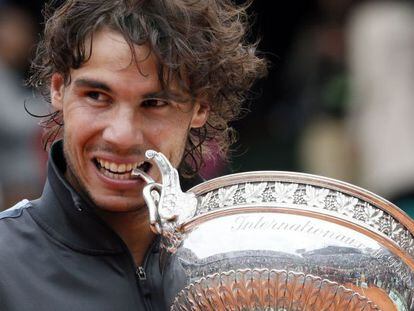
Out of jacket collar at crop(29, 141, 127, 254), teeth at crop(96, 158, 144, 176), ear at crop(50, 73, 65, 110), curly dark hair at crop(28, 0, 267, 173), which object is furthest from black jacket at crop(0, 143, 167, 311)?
curly dark hair at crop(28, 0, 267, 173)

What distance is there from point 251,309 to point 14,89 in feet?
14.3

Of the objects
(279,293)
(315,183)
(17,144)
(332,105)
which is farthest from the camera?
(332,105)

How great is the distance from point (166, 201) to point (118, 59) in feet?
1.47

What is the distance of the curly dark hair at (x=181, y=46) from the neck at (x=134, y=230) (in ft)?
1.17

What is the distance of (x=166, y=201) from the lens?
329 centimetres

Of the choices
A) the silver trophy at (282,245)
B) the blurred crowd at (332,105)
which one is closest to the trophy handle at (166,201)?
the silver trophy at (282,245)

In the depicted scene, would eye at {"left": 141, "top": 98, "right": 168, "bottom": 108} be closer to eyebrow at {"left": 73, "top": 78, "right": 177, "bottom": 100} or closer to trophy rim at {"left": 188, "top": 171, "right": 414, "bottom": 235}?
eyebrow at {"left": 73, "top": 78, "right": 177, "bottom": 100}

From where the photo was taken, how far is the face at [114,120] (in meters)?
3.51

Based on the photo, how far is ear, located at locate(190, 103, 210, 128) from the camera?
385cm

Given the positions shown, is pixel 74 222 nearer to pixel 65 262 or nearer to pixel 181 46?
pixel 65 262

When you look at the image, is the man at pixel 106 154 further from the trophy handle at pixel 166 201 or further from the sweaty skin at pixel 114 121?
the trophy handle at pixel 166 201

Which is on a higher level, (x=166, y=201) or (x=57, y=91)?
(x=57, y=91)

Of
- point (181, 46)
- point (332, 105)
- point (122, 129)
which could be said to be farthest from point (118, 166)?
point (332, 105)

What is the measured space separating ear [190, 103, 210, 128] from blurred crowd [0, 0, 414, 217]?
123 inches
